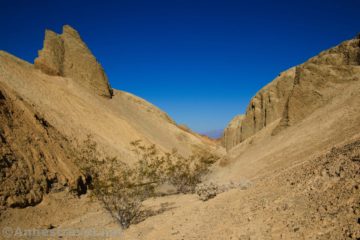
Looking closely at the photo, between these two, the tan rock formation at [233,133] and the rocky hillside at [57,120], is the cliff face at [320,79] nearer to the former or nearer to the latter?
the rocky hillside at [57,120]

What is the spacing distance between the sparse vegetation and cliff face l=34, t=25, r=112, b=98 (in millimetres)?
14061

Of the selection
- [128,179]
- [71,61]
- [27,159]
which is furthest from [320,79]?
[71,61]

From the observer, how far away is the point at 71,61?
3888 cm

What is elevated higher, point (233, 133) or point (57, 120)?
point (233, 133)

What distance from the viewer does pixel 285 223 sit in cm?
554

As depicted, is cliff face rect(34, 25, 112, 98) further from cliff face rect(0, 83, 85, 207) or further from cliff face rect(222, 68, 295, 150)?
cliff face rect(222, 68, 295, 150)

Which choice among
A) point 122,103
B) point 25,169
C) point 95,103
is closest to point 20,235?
point 25,169

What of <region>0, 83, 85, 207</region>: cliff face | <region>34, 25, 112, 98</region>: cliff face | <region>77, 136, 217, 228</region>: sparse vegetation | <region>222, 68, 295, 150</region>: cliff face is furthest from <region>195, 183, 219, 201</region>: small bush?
<region>34, 25, 112, 98</region>: cliff face

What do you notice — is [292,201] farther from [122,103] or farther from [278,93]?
[122,103]

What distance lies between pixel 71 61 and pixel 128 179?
96.2 ft

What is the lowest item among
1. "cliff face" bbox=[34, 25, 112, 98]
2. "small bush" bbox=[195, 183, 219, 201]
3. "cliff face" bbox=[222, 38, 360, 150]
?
"small bush" bbox=[195, 183, 219, 201]

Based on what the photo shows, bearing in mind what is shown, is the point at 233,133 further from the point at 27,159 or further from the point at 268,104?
the point at 27,159

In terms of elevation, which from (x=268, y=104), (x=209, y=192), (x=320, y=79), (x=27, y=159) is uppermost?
(x=268, y=104)

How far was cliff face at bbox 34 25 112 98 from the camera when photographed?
35656mm
